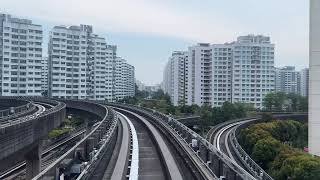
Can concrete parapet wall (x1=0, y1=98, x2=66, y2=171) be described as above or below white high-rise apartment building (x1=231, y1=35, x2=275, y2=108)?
below

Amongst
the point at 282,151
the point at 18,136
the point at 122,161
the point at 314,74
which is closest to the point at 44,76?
the point at 314,74

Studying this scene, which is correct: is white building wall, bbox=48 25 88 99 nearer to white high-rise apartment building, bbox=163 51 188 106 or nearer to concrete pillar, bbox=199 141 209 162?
white high-rise apartment building, bbox=163 51 188 106

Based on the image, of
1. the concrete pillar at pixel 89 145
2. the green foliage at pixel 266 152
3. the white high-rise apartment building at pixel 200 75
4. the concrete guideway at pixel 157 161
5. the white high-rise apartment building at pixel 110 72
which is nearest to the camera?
the concrete pillar at pixel 89 145

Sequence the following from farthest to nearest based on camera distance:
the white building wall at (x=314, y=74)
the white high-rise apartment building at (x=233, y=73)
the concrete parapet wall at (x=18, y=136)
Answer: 1. the white high-rise apartment building at (x=233, y=73)
2. the white building wall at (x=314, y=74)
3. the concrete parapet wall at (x=18, y=136)

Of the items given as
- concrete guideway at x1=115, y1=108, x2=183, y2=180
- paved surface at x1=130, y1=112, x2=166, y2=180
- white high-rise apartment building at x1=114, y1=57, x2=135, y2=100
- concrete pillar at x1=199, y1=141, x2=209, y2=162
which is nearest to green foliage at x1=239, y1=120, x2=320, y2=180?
Result: concrete guideway at x1=115, y1=108, x2=183, y2=180

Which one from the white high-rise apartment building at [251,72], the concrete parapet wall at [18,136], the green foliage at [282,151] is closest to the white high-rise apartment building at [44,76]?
the white high-rise apartment building at [251,72]

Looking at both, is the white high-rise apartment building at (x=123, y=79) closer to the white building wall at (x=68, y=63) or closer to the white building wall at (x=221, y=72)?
the white building wall at (x=68, y=63)
